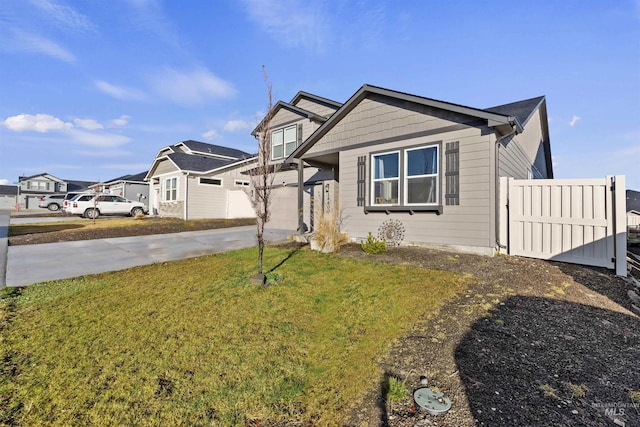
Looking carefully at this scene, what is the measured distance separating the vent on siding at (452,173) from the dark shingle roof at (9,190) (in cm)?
6498

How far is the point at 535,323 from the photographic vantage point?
10.3 ft

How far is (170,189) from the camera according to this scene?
763 inches

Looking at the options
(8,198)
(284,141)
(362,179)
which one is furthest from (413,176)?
(8,198)

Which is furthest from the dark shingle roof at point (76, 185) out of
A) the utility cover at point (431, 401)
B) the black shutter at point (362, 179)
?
the utility cover at point (431, 401)

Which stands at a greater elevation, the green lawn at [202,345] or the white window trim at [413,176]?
the white window trim at [413,176]

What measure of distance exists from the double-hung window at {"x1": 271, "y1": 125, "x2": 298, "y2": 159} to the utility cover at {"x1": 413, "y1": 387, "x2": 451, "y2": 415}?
1322 cm

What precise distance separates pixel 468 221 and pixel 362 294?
379 centimetres

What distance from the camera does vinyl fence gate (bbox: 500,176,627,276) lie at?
493cm

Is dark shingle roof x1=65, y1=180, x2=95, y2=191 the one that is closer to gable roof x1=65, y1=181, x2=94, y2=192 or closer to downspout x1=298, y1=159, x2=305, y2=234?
gable roof x1=65, y1=181, x2=94, y2=192

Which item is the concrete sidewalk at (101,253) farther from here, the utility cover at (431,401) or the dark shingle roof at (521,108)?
the dark shingle roof at (521,108)

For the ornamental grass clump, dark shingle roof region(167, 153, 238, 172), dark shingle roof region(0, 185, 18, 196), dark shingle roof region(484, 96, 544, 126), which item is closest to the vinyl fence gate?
dark shingle roof region(484, 96, 544, 126)

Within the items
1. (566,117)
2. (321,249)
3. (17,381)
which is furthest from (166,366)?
(566,117)

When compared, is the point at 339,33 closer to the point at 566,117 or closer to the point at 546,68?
the point at 546,68

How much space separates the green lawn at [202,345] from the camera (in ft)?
6.68
